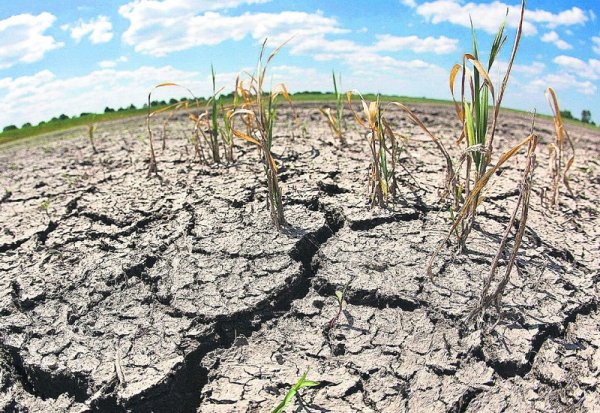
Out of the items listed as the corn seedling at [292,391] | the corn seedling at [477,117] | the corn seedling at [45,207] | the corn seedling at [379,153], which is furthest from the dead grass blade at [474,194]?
the corn seedling at [45,207]

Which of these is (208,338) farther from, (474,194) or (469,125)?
(469,125)

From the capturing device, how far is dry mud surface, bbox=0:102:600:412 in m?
1.56

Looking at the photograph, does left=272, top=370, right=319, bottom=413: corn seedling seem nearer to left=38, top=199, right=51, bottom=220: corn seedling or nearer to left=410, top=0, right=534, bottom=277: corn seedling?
left=410, top=0, right=534, bottom=277: corn seedling

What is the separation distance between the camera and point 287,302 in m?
1.86

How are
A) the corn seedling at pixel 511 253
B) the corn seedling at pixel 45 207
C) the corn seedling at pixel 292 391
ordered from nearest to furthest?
the corn seedling at pixel 292 391, the corn seedling at pixel 511 253, the corn seedling at pixel 45 207

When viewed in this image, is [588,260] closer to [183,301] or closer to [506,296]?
[506,296]

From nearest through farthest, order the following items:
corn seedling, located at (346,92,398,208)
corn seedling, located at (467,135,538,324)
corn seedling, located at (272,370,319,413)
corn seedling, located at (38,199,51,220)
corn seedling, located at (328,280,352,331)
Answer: corn seedling, located at (272,370,319,413)
corn seedling, located at (467,135,538,324)
corn seedling, located at (328,280,352,331)
corn seedling, located at (346,92,398,208)
corn seedling, located at (38,199,51,220)

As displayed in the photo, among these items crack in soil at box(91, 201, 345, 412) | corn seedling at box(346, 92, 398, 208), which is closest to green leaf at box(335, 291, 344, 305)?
crack in soil at box(91, 201, 345, 412)

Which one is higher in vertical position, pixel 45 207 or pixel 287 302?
pixel 45 207

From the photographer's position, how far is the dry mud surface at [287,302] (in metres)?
1.56

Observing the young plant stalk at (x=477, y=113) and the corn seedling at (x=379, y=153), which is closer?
the young plant stalk at (x=477, y=113)

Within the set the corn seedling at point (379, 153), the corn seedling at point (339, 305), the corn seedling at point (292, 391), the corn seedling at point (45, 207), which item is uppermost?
the corn seedling at point (379, 153)

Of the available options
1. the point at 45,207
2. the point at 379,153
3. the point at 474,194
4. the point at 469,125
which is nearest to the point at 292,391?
the point at 474,194

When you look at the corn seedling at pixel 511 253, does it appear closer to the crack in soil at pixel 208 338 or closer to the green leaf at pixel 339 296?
the green leaf at pixel 339 296
